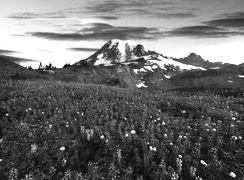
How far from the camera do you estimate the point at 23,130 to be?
9859 millimetres

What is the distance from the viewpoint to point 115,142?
874 cm

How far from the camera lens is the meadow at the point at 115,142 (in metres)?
7.41

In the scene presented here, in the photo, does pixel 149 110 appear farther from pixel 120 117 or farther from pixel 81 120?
pixel 81 120

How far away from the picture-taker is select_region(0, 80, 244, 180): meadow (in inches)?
292

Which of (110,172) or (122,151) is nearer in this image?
(110,172)

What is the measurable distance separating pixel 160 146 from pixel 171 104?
5.76 meters

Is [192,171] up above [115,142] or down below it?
below

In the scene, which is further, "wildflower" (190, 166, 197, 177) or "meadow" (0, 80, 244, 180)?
"meadow" (0, 80, 244, 180)

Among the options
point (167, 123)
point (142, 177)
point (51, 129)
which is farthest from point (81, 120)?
point (142, 177)

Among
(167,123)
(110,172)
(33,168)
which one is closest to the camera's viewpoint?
(110,172)

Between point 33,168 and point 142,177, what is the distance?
136 inches

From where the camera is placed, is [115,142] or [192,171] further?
[115,142]

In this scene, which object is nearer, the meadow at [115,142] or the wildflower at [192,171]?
the wildflower at [192,171]

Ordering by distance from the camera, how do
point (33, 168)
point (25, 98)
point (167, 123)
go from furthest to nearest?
point (25, 98)
point (167, 123)
point (33, 168)
